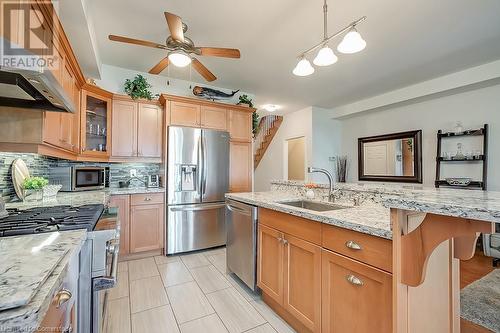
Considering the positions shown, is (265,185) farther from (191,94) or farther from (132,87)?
(132,87)

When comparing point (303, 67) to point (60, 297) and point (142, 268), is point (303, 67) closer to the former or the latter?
point (60, 297)

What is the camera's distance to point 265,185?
6.67 m

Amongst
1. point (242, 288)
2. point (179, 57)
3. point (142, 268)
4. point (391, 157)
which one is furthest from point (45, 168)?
point (391, 157)

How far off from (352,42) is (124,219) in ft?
10.6

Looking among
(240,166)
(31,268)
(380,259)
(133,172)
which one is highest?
(240,166)

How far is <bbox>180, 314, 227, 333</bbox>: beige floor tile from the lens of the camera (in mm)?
1694

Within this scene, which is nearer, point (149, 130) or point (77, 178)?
point (77, 178)

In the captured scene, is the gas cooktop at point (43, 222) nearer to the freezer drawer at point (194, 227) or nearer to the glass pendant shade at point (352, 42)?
the freezer drawer at point (194, 227)

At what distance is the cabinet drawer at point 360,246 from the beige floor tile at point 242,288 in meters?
1.14

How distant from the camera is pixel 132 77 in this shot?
3.56 m

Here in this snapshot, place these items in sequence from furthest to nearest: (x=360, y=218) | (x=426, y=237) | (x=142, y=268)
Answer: (x=142, y=268)
(x=360, y=218)
(x=426, y=237)

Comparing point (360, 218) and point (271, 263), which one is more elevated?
point (360, 218)

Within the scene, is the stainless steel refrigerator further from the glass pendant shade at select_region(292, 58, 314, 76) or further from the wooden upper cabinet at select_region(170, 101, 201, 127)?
the glass pendant shade at select_region(292, 58, 314, 76)

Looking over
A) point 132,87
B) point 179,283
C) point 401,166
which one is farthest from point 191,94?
point 401,166
